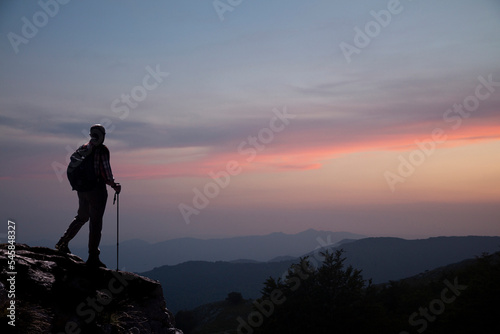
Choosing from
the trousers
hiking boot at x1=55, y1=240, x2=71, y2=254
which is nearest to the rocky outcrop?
hiking boot at x1=55, y1=240, x2=71, y2=254

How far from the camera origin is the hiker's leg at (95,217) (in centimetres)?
1035

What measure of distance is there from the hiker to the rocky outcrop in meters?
0.72

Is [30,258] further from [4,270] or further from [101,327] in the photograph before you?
[101,327]

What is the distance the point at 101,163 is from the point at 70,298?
323 centimetres

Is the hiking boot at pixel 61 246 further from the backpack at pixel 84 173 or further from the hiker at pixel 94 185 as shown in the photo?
the backpack at pixel 84 173

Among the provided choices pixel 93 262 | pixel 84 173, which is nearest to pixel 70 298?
pixel 93 262

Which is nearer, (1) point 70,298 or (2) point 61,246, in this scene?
(1) point 70,298

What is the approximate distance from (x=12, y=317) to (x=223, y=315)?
106 metres

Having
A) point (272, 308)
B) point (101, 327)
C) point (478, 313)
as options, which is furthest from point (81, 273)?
point (478, 313)

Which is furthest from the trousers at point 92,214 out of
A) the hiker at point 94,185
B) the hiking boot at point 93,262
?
the hiking boot at point 93,262

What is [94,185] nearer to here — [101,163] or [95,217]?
[101,163]

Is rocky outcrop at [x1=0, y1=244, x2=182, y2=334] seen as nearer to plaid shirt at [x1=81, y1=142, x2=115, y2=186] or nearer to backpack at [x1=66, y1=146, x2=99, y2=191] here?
backpack at [x1=66, y1=146, x2=99, y2=191]

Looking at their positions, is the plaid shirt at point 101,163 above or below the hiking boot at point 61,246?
above

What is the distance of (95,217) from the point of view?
410 inches
